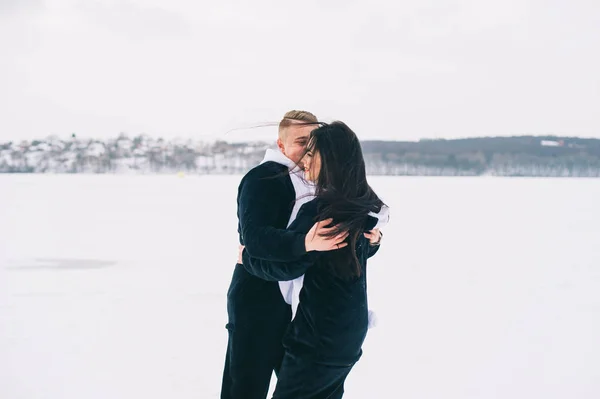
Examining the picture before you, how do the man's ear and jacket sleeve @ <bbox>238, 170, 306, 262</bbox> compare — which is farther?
the man's ear

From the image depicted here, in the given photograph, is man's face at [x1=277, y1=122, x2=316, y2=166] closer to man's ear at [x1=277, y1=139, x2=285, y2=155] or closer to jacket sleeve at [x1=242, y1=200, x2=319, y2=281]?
man's ear at [x1=277, y1=139, x2=285, y2=155]

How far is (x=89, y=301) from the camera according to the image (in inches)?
158

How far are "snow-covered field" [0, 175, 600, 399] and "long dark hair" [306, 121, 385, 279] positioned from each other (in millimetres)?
1235

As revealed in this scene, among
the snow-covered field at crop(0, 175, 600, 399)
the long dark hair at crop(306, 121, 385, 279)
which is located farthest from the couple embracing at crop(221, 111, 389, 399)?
the snow-covered field at crop(0, 175, 600, 399)

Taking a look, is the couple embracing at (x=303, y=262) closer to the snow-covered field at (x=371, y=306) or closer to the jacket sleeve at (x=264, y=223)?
the jacket sleeve at (x=264, y=223)

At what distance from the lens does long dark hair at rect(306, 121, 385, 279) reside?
1207mm

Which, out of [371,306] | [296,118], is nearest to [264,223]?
[296,118]

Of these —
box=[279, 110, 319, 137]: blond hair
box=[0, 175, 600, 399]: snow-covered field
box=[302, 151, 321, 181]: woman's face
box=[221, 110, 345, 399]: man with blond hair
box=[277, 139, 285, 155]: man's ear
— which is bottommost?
box=[0, 175, 600, 399]: snow-covered field

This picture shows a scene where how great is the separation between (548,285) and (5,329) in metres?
3.78

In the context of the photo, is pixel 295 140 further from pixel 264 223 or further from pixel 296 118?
pixel 264 223

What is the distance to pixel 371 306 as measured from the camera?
3.96m

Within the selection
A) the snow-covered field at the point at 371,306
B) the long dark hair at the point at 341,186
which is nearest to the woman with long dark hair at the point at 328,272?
the long dark hair at the point at 341,186

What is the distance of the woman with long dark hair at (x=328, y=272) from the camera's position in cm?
121

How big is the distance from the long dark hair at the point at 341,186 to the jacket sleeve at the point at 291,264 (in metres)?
0.03
